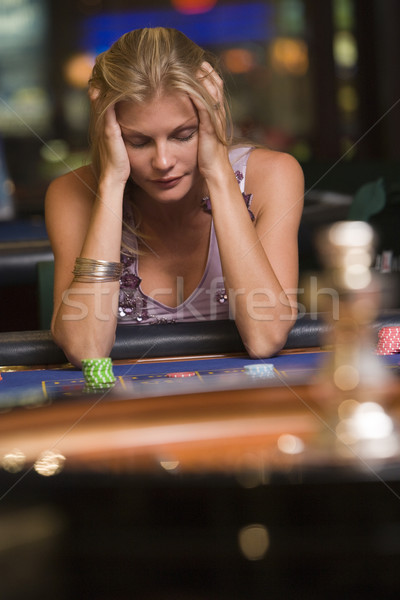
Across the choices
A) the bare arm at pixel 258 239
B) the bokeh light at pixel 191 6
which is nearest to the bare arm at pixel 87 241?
the bare arm at pixel 258 239

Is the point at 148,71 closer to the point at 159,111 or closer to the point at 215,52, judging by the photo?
the point at 159,111

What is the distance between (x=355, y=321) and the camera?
67.2 inches

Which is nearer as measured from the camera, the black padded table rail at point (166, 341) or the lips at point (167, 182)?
the black padded table rail at point (166, 341)

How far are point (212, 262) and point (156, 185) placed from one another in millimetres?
350

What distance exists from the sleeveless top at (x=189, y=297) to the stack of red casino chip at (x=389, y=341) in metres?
0.57

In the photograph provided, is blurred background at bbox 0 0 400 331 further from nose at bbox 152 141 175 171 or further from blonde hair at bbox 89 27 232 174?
nose at bbox 152 141 175 171

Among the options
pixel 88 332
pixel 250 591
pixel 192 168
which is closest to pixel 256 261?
pixel 192 168

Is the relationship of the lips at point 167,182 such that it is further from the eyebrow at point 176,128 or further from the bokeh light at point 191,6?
the bokeh light at point 191,6

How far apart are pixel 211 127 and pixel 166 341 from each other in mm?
487

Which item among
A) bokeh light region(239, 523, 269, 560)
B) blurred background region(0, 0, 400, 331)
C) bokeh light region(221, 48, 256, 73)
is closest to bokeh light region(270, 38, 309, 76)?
blurred background region(0, 0, 400, 331)

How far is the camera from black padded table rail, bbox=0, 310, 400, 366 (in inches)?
67.3

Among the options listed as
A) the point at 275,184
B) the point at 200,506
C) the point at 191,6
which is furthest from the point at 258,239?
the point at 191,6

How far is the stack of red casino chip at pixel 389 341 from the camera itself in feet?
5.39

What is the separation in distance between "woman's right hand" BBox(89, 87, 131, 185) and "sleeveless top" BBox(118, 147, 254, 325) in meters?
0.24
